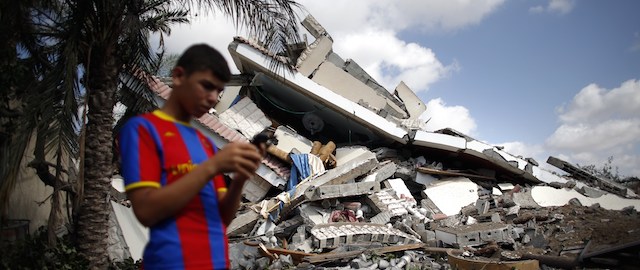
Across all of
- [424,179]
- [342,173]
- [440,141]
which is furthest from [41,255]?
[440,141]

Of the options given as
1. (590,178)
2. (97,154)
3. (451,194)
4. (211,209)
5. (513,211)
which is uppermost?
(590,178)

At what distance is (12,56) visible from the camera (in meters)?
4.95

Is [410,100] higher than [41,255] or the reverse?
higher

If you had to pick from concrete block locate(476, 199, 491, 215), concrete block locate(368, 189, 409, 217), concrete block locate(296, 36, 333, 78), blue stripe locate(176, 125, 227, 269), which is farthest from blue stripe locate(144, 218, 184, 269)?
concrete block locate(296, 36, 333, 78)

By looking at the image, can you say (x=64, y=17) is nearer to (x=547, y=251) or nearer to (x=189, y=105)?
(x=189, y=105)

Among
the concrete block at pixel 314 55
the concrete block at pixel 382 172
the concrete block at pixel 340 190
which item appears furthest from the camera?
the concrete block at pixel 314 55

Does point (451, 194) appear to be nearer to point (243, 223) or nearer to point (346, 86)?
point (346, 86)

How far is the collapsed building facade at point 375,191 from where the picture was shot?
7434mm

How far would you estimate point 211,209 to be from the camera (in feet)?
5.00

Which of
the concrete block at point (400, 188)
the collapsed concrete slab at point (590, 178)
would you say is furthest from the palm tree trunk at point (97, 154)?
the collapsed concrete slab at point (590, 178)

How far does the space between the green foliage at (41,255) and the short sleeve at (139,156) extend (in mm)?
4655

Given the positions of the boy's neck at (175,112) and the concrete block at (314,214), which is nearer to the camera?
the boy's neck at (175,112)

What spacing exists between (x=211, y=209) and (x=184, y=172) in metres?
0.17

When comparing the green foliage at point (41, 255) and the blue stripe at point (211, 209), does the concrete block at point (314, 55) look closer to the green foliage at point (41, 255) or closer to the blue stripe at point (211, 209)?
the green foliage at point (41, 255)
